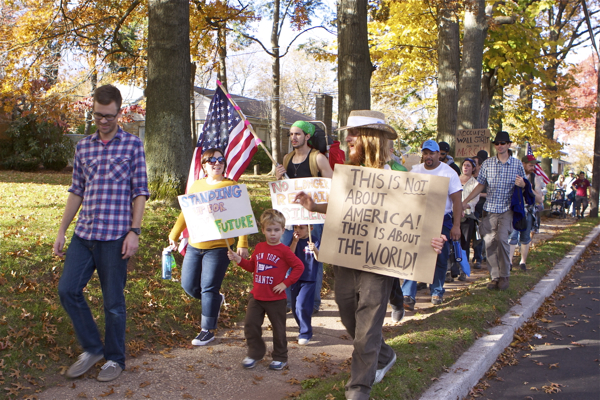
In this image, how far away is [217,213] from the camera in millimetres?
5371

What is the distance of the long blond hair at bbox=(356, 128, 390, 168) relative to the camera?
407 centimetres

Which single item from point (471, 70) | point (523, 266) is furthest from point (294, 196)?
point (471, 70)

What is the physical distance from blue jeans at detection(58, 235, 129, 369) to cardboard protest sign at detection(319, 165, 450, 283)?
1.65 metres

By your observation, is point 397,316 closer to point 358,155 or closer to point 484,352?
Answer: point 484,352

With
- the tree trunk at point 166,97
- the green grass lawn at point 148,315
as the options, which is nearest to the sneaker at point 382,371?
the green grass lawn at point 148,315

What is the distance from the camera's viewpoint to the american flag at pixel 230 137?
6234mm

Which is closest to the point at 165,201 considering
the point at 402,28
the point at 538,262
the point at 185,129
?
the point at 185,129

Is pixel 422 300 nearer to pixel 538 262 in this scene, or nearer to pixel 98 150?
pixel 538 262

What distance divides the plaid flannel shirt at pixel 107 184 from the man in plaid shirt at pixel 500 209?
16.6 feet

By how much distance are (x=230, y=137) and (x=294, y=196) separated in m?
1.02

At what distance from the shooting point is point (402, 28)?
18.7 meters

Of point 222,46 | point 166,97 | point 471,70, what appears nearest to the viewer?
point 166,97

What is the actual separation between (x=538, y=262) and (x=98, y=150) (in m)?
8.89

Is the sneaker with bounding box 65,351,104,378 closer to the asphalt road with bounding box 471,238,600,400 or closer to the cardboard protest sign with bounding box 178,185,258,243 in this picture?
the cardboard protest sign with bounding box 178,185,258,243
